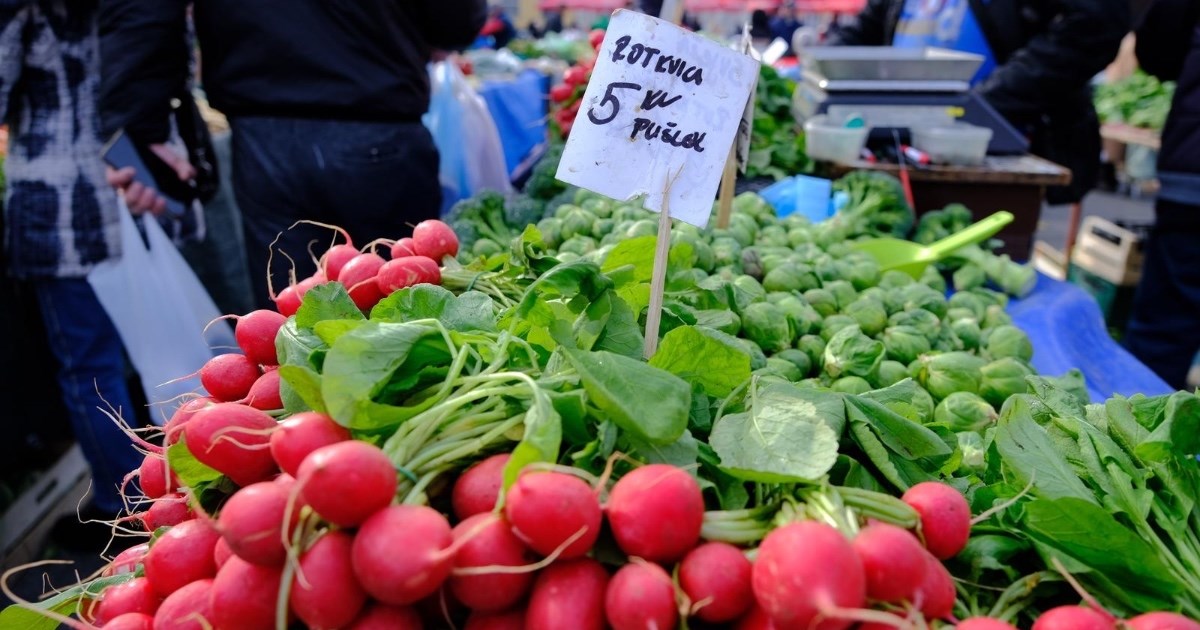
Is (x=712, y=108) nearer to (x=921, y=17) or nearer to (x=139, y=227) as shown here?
(x=139, y=227)

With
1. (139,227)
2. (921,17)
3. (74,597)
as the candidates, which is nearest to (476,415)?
(74,597)

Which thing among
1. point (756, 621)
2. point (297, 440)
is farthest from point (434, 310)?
point (756, 621)

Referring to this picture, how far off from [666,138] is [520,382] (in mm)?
548

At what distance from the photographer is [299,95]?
281 cm

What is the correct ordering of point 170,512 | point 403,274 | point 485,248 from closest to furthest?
1. point 170,512
2. point 403,274
3. point 485,248

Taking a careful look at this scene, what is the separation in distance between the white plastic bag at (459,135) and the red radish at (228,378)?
3.22 m

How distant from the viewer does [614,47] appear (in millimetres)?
1292

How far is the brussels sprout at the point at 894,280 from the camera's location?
2311mm

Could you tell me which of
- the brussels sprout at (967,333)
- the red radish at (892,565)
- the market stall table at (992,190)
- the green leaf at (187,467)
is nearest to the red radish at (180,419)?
the green leaf at (187,467)

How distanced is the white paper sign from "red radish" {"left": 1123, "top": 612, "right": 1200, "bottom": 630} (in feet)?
2.65

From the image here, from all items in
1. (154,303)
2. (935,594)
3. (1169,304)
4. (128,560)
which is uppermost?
(935,594)

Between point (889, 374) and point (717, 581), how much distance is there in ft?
3.64

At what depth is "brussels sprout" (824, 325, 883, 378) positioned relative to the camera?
174cm

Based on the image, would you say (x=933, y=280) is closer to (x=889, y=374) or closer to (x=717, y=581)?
(x=889, y=374)
